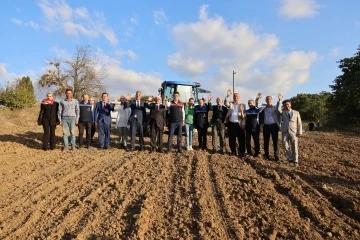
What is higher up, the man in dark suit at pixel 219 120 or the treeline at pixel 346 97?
the treeline at pixel 346 97

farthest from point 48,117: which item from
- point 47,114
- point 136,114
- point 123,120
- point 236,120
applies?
point 236,120

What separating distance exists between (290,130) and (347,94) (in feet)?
57.7

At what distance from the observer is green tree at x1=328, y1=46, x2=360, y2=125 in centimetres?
2240

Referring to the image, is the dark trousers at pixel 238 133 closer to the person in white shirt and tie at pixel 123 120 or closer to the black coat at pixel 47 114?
the person in white shirt and tie at pixel 123 120

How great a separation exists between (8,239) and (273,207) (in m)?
3.50

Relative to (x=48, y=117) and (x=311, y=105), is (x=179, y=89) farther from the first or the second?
(x=311, y=105)

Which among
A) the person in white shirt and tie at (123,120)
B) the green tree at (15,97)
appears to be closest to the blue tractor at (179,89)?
the person in white shirt and tie at (123,120)

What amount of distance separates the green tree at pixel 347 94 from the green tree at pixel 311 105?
2111 cm

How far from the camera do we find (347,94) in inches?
910

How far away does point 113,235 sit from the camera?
3.83 m

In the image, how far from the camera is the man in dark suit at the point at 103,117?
986 cm

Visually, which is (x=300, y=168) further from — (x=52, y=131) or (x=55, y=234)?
(x=52, y=131)

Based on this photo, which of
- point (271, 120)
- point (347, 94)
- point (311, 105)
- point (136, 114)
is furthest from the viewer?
point (311, 105)

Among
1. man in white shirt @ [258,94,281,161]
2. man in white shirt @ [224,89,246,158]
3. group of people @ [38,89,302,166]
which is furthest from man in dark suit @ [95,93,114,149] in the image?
man in white shirt @ [258,94,281,161]
